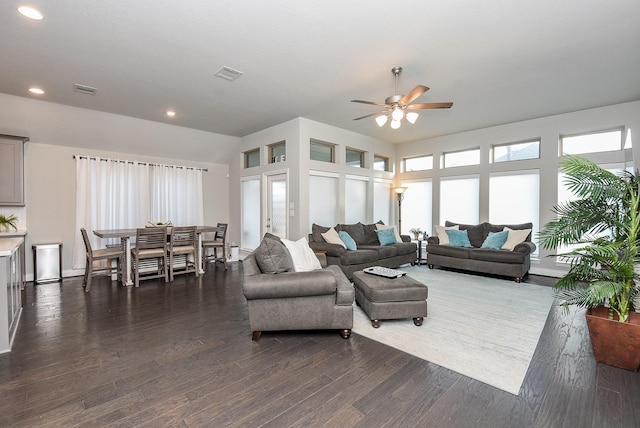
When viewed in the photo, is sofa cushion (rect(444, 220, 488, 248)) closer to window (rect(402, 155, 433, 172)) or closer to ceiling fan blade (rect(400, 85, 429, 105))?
window (rect(402, 155, 433, 172))

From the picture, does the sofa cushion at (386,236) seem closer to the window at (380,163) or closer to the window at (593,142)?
the window at (380,163)

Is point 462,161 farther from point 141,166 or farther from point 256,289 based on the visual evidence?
point 141,166

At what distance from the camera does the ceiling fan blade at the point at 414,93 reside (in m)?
3.21

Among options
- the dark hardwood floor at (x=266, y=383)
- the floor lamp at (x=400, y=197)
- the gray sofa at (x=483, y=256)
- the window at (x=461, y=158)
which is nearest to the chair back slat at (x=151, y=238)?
the dark hardwood floor at (x=266, y=383)

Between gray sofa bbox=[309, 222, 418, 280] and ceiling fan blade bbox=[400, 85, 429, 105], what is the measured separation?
2.67m

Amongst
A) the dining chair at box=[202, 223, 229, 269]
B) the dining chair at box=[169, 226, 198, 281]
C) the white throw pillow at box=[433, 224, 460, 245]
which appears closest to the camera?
the dining chair at box=[169, 226, 198, 281]

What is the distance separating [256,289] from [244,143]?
5.13 m

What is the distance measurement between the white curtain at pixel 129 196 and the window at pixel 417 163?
5300 mm

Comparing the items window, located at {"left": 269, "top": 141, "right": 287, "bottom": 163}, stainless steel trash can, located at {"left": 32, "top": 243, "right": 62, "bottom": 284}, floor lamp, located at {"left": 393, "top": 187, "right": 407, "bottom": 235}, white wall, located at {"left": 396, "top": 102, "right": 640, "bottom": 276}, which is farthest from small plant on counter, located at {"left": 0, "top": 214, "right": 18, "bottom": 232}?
white wall, located at {"left": 396, "top": 102, "right": 640, "bottom": 276}

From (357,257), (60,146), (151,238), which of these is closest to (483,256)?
(357,257)

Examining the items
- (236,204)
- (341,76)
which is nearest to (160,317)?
(341,76)

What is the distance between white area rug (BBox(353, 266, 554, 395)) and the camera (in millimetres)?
2398

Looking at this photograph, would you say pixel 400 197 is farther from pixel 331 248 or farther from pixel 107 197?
pixel 107 197

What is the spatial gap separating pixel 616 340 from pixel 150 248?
6.05 meters
